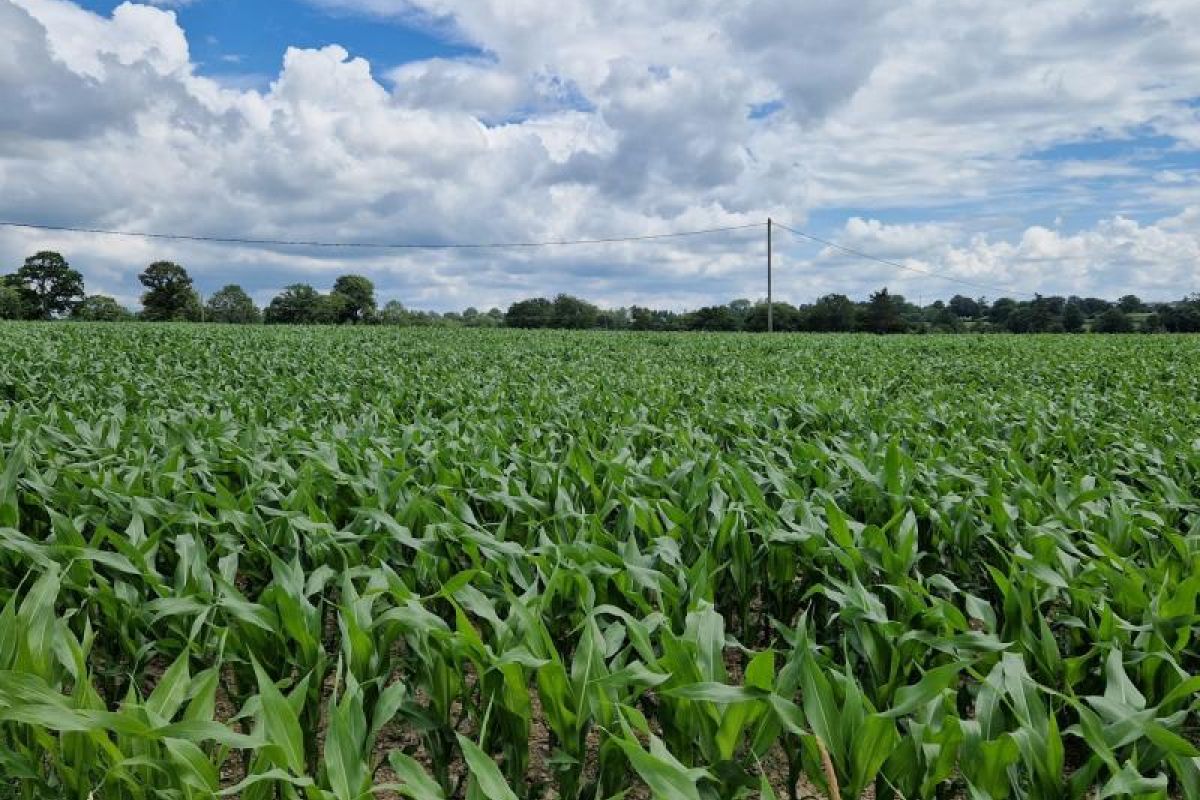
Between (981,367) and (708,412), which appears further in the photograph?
(981,367)

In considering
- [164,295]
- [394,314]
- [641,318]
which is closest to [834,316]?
[641,318]

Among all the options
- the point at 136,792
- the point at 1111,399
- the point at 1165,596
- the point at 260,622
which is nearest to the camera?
the point at 136,792

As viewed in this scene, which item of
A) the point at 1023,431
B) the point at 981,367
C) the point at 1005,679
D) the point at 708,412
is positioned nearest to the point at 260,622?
the point at 1005,679

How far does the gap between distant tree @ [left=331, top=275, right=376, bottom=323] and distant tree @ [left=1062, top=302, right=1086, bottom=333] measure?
7666cm

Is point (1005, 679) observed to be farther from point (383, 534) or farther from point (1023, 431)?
point (1023, 431)

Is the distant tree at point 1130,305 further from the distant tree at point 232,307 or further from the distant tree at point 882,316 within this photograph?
the distant tree at point 232,307

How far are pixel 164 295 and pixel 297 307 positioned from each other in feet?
52.9

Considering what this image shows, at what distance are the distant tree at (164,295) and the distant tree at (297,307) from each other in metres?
10.0

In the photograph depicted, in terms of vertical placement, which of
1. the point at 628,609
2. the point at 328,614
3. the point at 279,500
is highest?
the point at 279,500

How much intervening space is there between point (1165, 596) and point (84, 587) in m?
4.16

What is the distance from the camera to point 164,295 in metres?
95.3

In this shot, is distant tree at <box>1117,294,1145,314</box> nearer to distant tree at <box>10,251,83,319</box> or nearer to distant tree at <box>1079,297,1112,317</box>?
distant tree at <box>1079,297,1112,317</box>

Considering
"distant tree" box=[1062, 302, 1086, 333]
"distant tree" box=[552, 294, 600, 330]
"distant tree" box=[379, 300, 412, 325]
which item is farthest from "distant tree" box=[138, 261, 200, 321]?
"distant tree" box=[1062, 302, 1086, 333]

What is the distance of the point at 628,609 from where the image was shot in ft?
11.1
